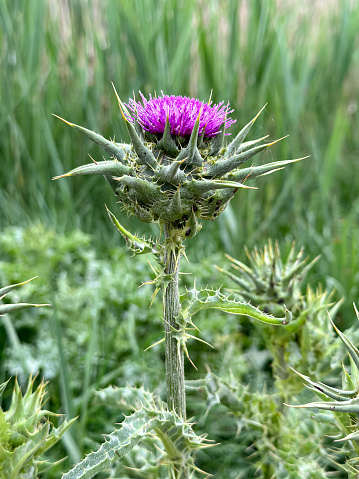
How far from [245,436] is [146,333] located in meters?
0.53

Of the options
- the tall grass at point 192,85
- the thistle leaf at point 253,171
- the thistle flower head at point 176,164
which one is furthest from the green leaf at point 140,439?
the tall grass at point 192,85

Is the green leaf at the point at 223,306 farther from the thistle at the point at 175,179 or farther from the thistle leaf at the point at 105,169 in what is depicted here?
the thistle leaf at the point at 105,169

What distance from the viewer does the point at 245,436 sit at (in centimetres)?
164

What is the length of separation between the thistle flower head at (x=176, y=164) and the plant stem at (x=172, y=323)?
0.12 ft

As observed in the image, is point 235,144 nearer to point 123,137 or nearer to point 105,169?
point 105,169

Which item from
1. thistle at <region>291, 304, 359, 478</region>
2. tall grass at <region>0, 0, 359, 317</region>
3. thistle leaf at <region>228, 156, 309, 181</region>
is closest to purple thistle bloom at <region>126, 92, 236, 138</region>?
thistle leaf at <region>228, 156, 309, 181</region>

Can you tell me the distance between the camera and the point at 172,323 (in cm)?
92

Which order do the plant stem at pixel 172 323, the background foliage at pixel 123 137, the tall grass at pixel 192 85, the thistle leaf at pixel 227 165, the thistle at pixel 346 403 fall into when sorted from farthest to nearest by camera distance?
the tall grass at pixel 192 85 < the background foliage at pixel 123 137 < the plant stem at pixel 172 323 < the thistle leaf at pixel 227 165 < the thistle at pixel 346 403

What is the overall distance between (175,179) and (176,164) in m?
0.05

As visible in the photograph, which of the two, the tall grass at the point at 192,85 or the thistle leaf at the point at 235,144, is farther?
the tall grass at the point at 192,85

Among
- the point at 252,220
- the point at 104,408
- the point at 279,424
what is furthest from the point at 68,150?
the point at 279,424

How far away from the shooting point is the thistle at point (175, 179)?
0.82 metres

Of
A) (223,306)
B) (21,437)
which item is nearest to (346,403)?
(223,306)

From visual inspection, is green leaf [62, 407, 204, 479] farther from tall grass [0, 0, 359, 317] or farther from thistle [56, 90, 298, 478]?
tall grass [0, 0, 359, 317]
